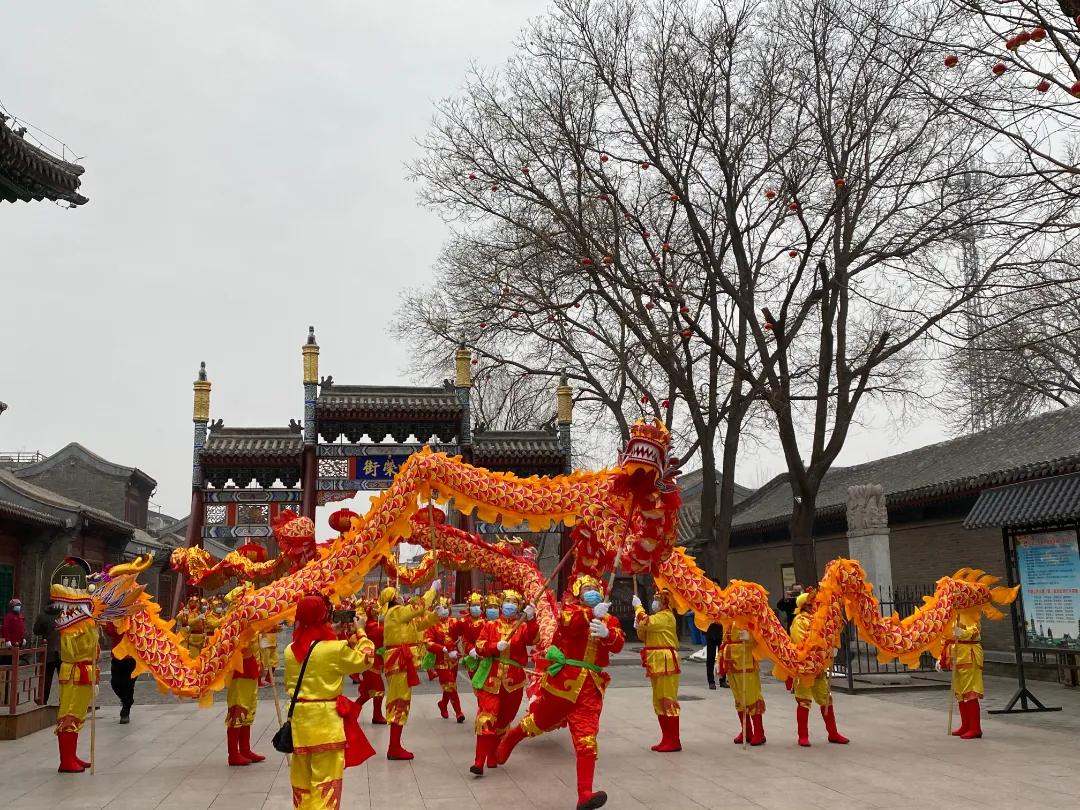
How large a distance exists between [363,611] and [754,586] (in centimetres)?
448

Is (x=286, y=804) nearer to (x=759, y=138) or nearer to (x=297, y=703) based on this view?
(x=297, y=703)

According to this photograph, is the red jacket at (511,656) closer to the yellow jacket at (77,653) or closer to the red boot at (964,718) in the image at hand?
the yellow jacket at (77,653)

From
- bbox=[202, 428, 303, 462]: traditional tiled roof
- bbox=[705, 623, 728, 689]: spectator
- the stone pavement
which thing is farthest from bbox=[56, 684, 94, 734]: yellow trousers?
bbox=[202, 428, 303, 462]: traditional tiled roof

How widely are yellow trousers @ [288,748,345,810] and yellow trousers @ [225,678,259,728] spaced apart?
3.17 meters

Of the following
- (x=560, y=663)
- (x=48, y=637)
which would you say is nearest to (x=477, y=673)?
(x=560, y=663)

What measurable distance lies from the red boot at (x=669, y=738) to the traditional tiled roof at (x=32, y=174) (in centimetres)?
966

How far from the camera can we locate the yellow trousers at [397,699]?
8742 millimetres

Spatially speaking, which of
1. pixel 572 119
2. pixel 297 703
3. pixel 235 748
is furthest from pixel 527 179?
pixel 297 703

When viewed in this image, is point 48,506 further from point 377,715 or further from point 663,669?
point 663,669

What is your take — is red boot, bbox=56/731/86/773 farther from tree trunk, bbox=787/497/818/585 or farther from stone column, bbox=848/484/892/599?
stone column, bbox=848/484/892/599

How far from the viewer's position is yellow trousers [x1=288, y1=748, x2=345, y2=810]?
17.5ft

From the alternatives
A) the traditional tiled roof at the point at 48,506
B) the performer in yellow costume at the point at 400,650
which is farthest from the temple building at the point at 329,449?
the performer in yellow costume at the point at 400,650

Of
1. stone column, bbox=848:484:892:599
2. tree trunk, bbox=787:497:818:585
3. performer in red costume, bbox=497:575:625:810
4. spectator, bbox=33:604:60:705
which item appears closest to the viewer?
performer in red costume, bbox=497:575:625:810

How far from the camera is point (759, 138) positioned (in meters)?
15.0
